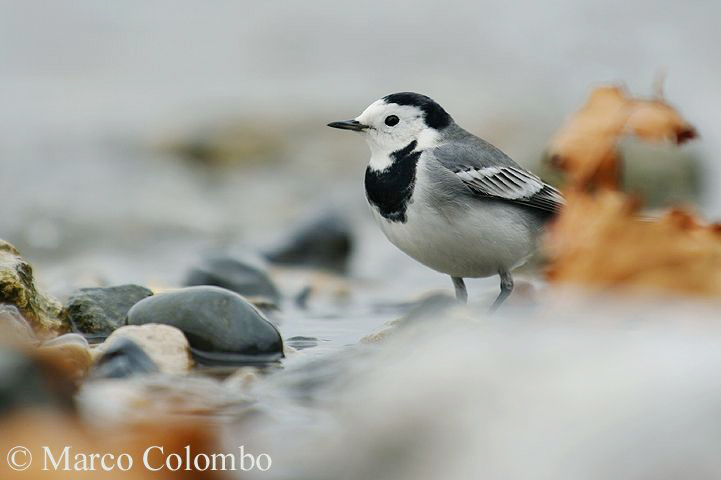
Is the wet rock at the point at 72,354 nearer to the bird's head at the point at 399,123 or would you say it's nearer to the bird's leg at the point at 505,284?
the bird's head at the point at 399,123

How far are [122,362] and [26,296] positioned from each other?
2.70 ft

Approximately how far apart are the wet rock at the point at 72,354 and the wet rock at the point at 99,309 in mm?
864

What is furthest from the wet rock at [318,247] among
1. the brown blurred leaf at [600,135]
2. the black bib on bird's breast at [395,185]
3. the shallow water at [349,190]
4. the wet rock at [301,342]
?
the brown blurred leaf at [600,135]

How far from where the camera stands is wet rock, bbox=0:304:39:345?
466 centimetres

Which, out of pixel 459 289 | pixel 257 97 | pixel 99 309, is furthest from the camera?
pixel 257 97

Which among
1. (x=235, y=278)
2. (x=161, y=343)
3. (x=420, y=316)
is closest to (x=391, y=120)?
(x=420, y=316)

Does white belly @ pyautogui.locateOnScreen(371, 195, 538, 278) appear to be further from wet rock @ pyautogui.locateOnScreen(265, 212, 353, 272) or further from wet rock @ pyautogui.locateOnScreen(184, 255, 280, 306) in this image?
wet rock @ pyautogui.locateOnScreen(265, 212, 353, 272)

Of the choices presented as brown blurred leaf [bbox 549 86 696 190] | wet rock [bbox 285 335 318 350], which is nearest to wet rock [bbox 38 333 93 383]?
wet rock [bbox 285 335 318 350]

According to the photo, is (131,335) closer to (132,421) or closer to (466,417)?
(132,421)

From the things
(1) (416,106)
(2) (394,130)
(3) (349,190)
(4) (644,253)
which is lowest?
(3) (349,190)

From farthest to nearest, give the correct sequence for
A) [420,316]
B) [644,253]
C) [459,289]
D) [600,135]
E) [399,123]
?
1. [459,289]
2. [399,123]
3. [420,316]
4. [600,135]
5. [644,253]

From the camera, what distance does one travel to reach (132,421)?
12.5 feet

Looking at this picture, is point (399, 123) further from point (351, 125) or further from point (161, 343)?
point (161, 343)

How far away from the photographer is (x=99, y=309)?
5430mm
